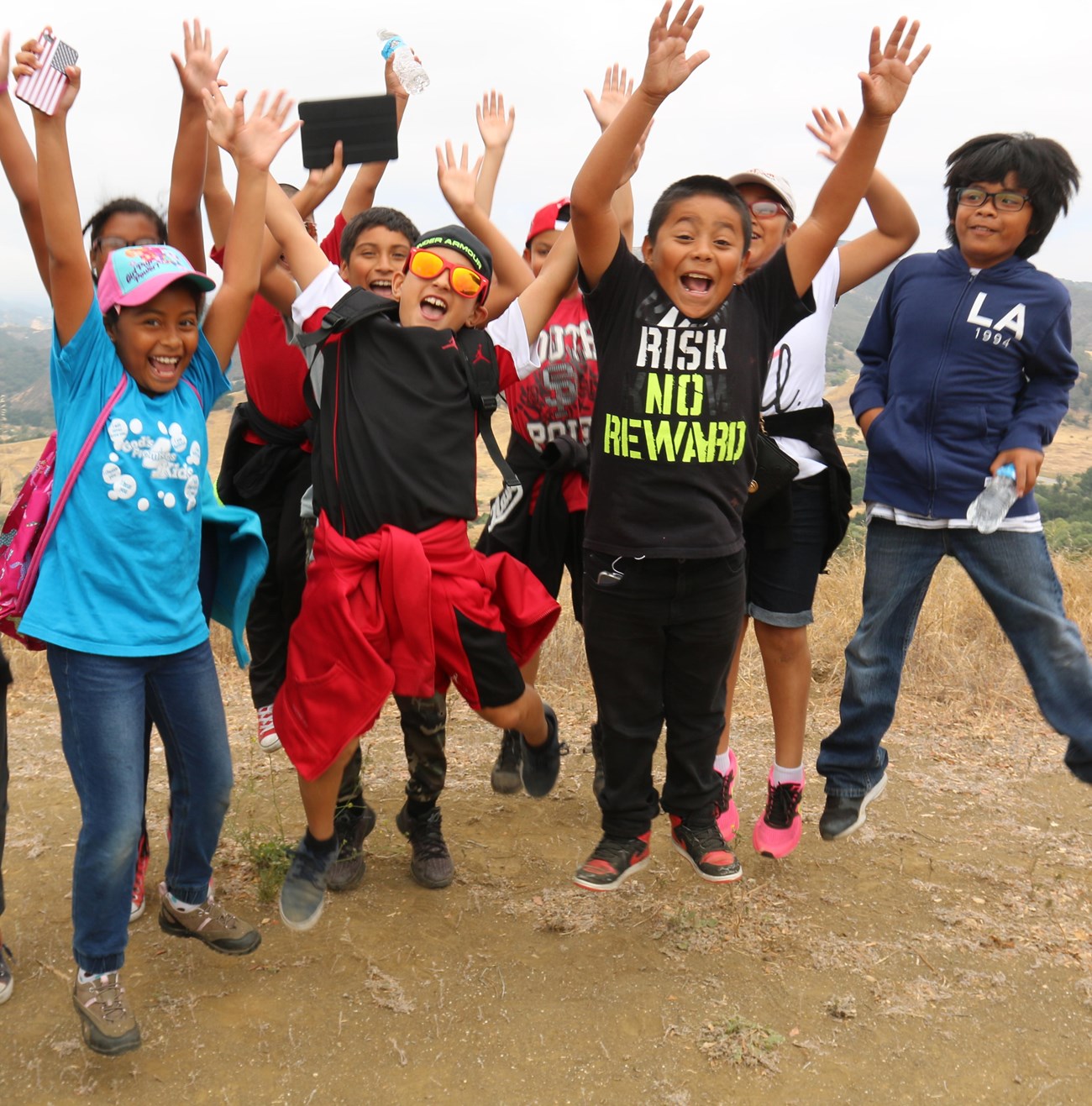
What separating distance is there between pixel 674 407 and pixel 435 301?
0.86m

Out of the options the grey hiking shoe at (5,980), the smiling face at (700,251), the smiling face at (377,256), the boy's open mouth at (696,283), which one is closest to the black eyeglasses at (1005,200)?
the smiling face at (700,251)

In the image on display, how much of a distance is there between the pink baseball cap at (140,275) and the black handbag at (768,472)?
1.83 m

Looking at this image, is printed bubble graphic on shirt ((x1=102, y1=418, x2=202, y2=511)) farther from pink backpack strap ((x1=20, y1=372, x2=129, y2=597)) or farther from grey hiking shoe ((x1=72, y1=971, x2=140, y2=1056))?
grey hiking shoe ((x1=72, y1=971, x2=140, y2=1056))

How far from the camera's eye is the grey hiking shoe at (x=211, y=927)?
3324 millimetres

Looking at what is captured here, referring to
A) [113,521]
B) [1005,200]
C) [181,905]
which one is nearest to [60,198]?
[113,521]

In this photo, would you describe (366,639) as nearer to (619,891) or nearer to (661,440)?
(661,440)

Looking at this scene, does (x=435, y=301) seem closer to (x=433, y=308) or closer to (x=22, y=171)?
(x=433, y=308)

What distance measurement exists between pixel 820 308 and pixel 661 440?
1.00 m

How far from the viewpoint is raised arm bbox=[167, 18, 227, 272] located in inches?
128

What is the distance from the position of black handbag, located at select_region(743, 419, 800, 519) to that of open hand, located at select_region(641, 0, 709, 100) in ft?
3.76

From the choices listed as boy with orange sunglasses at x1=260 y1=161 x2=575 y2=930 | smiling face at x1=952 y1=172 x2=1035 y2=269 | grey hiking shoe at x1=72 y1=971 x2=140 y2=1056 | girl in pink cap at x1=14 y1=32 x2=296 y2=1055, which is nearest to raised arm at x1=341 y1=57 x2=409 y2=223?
boy with orange sunglasses at x1=260 y1=161 x2=575 y2=930

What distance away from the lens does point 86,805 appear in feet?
9.34

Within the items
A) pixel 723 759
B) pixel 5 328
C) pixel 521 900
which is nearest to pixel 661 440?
pixel 723 759

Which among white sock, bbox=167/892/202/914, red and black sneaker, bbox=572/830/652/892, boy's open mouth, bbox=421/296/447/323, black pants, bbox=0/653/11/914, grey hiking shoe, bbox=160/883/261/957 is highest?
boy's open mouth, bbox=421/296/447/323
